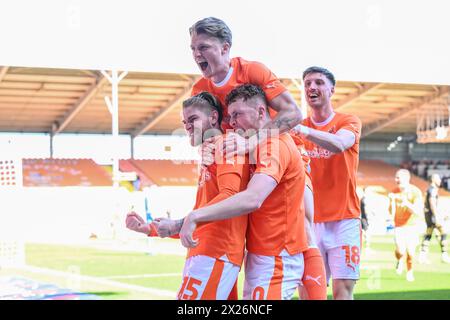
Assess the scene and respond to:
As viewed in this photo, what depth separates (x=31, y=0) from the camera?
2511 cm

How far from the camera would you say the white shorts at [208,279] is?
3.62m

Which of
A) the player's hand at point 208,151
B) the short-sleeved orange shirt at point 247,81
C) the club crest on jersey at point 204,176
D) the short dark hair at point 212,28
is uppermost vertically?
A: the short dark hair at point 212,28

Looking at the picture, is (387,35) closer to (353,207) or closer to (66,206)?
(66,206)

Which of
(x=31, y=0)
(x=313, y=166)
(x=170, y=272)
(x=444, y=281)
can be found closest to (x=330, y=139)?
(x=313, y=166)

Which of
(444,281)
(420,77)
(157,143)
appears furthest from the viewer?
(157,143)

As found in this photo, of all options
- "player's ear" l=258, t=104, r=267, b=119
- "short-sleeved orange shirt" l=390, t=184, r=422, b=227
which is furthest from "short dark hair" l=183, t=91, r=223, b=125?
"short-sleeved orange shirt" l=390, t=184, r=422, b=227

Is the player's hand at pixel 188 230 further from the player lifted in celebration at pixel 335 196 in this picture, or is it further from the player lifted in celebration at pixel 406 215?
the player lifted in celebration at pixel 406 215

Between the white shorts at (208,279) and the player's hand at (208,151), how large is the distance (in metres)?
0.46

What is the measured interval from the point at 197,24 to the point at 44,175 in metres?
33.3

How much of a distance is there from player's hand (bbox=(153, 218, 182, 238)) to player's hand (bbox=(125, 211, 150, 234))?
0.06 m

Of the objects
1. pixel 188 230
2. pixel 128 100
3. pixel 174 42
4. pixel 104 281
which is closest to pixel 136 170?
pixel 128 100

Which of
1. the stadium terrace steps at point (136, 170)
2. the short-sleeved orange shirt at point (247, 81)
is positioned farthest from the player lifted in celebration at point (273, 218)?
the stadium terrace steps at point (136, 170)

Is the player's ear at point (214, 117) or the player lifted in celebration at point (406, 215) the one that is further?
the player lifted in celebration at point (406, 215)

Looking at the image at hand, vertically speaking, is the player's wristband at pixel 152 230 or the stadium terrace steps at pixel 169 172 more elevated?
the stadium terrace steps at pixel 169 172
